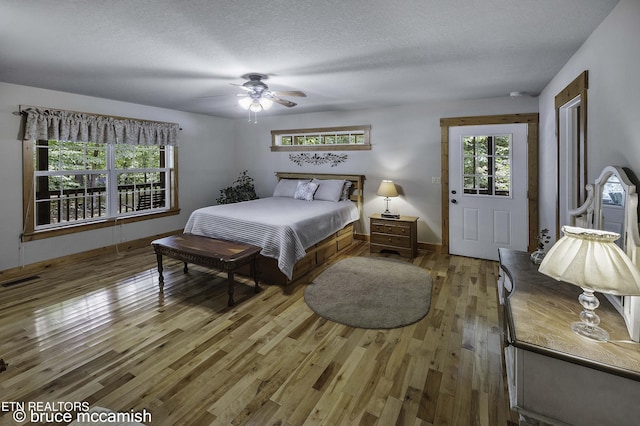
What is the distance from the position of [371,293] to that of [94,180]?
4341 millimetres

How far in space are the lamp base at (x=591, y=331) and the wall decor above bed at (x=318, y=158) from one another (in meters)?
4.47

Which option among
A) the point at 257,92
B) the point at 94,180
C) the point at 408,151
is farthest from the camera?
the point at 408,151

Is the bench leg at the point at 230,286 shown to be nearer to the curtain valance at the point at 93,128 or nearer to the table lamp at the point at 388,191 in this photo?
the table lamp at the point at 388,191

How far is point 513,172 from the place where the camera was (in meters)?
4.31

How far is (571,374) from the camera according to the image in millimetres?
1245

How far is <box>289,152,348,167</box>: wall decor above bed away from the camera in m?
5.65

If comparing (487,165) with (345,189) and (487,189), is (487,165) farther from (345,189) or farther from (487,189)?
(345,189)

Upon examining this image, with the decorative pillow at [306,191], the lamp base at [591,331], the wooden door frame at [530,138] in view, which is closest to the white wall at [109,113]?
the decorative pillow at [306,191]

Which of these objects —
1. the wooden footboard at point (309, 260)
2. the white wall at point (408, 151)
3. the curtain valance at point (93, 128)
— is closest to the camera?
the wooden footboard at point (309, 260)

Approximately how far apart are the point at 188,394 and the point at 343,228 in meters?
3.37

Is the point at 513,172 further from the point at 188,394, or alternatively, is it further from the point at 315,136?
the point at 188,394

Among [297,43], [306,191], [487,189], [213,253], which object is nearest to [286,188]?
[306,191]

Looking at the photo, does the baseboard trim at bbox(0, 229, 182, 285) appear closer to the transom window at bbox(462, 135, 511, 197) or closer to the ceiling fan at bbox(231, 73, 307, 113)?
the ceiling fan at bbox(231, 73, 307, 113)

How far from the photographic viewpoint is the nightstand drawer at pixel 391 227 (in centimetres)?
460
